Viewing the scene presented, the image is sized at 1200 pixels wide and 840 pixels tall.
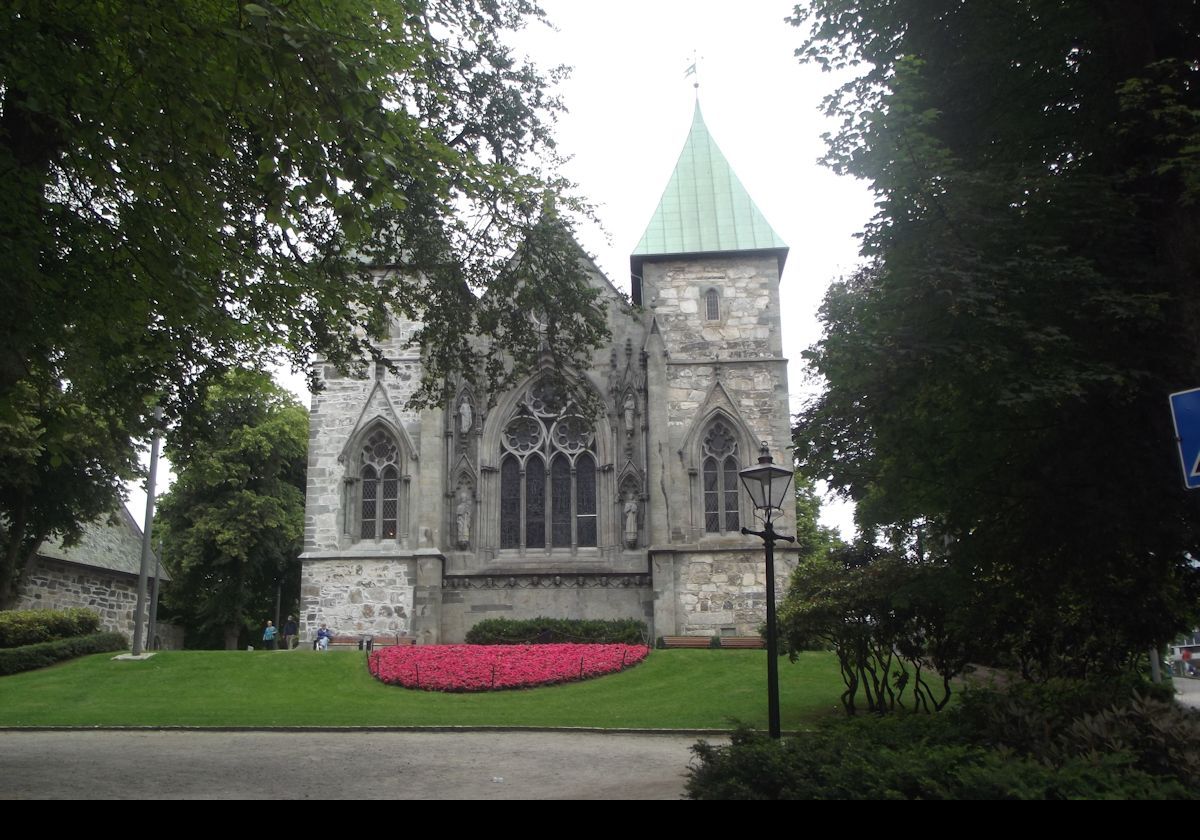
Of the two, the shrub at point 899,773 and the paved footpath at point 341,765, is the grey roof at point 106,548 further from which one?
the shrub at point 899,773

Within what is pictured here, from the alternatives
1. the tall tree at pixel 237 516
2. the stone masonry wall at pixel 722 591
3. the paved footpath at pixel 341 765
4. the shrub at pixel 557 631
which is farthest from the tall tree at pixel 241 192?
the tall tree at pixel 237 516

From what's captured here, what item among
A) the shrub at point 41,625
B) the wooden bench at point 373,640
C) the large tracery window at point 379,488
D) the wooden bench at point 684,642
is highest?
the large tracery window at point 379,488

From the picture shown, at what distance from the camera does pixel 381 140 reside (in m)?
7.87

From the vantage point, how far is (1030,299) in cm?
934

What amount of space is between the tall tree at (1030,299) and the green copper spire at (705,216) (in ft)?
57.1

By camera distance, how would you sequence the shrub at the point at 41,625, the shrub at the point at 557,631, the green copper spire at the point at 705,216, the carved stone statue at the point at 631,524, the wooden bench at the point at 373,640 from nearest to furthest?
the shrub at the point at 41,625 < the shrub at the point at 557,631 < the wooden bench at the point at 373,640 < the carved stone statue at the point at 631,524 < the green copper spire at the point at 705,216

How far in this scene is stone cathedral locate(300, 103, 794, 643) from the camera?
86.9ft

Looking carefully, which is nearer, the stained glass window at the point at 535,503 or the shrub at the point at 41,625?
the shrub at the point at 41,625

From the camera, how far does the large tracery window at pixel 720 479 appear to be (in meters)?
27.2

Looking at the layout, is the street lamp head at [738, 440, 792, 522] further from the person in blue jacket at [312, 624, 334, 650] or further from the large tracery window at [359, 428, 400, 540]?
the large tracery window at [359, 428, 400, 540]

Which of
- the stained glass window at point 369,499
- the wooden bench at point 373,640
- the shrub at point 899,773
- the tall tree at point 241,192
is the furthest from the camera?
the stained glass window at point 369,499
